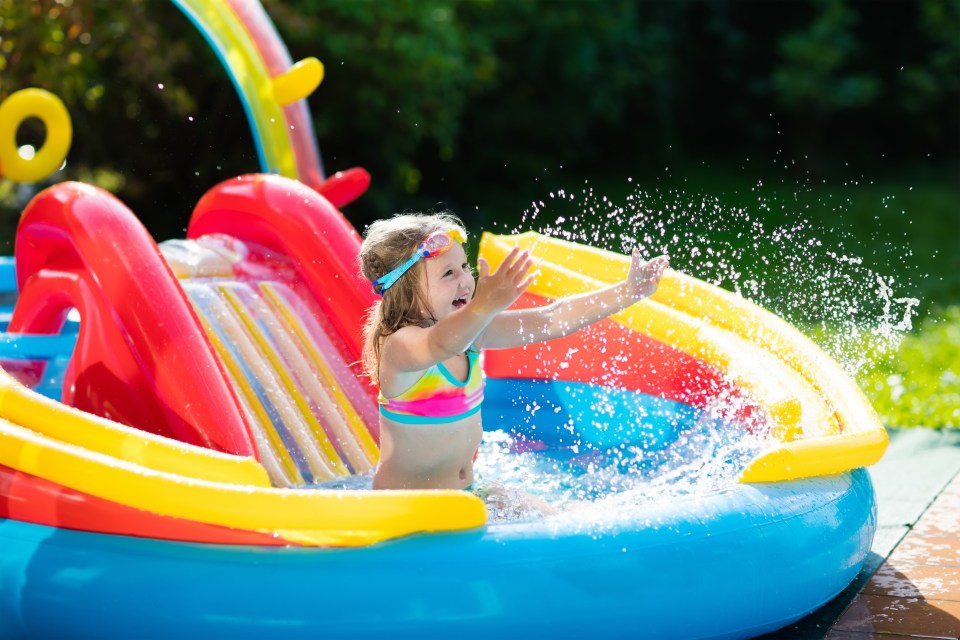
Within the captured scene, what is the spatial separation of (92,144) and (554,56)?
4.41 metres

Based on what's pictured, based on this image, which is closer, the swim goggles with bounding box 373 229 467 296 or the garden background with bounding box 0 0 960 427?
the swim goggles with bounding box 373 229 467 296

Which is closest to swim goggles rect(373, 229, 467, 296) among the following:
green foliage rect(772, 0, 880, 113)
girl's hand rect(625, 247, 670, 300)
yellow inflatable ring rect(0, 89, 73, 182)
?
girl's hand rect(625, 247, 670, 300)

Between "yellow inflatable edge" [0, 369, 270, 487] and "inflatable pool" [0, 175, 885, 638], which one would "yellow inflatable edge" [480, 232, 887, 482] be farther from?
"yellow inflatable edge" [0, 369, 270, 487]

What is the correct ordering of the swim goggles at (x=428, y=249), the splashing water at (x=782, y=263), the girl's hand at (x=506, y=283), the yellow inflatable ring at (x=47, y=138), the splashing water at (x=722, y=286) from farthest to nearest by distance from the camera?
the splashing water at (x=782, y=263) → the yellow inflatable ring at (x=47, y=138) → the splashing water at (x=722, y=286) → the swim goggles at (x=428, y=249) → the girl's hand at (x=506, y=283)

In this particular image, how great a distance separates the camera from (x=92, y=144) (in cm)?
991

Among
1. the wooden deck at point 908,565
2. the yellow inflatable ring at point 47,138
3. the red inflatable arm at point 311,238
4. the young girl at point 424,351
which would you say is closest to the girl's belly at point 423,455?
the young girl at point 424,351

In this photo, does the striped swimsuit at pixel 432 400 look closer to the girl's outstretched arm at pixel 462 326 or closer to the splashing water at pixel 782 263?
the girl's outstretched arm at pixel 462 326

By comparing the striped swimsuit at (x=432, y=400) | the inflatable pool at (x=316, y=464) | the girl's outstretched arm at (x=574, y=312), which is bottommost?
the inflatable pool at (x=316, y=464)

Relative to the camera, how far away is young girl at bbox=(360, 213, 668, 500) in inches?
107

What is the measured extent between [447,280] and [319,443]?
38.9 inches

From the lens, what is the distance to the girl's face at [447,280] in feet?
9.01

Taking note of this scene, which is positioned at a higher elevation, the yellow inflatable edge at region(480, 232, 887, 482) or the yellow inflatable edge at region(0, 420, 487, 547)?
the yellow inflatable edge at region(480, 232, 887, 482)

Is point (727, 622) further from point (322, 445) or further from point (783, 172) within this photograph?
point (783, 172)

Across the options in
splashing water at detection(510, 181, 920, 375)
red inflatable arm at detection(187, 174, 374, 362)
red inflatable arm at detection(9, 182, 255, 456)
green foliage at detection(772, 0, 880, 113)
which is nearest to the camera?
red inflatable arm at detection(9, 182, 255, 456)
